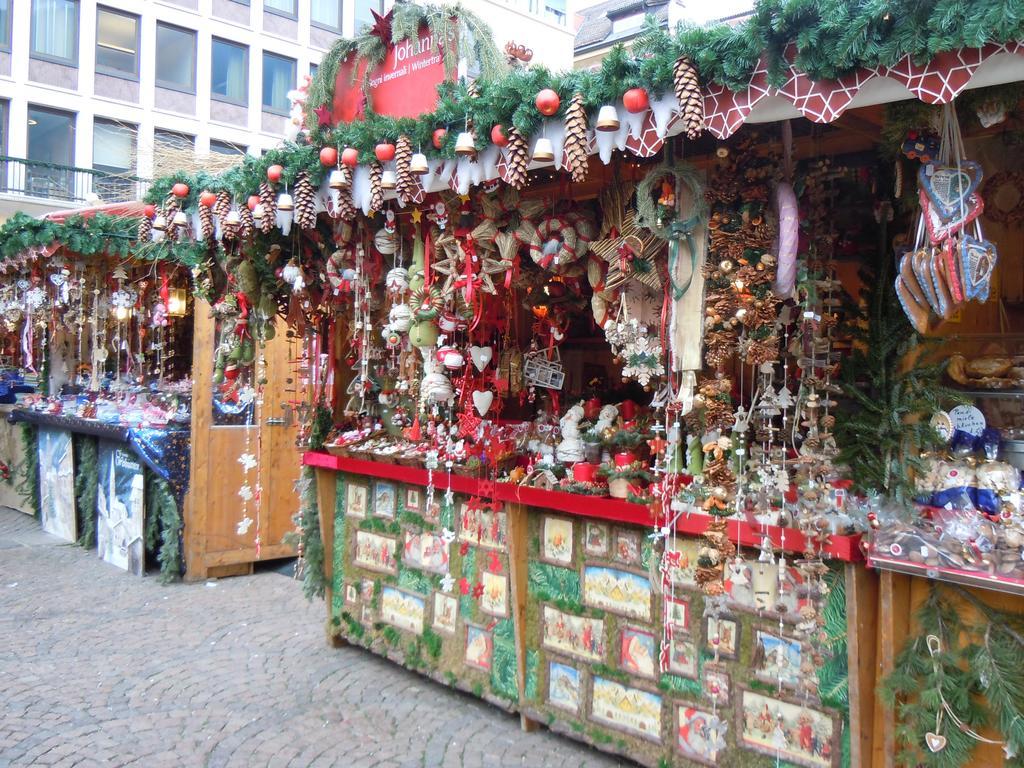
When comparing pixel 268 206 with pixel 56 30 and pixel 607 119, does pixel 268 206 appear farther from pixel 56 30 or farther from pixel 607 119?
pixel 56 30

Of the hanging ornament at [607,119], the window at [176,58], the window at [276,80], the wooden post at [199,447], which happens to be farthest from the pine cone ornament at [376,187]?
the window at [276,80]

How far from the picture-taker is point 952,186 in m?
2.43

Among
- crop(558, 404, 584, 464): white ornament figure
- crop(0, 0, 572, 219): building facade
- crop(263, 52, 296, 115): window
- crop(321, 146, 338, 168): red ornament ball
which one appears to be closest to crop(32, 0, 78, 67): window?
crop(0, 0, 572, 219): building facade

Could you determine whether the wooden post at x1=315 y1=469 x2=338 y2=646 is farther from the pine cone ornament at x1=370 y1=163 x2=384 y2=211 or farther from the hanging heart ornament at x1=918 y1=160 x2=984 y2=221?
the hanging heart ornament at x1=918 y1=160 x2=984 y2=221

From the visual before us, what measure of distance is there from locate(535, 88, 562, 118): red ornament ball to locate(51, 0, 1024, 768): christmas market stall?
0.04 ft

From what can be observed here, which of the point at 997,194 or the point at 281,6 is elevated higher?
the point at 281,6

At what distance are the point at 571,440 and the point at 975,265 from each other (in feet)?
6.83

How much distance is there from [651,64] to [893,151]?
0.92 m

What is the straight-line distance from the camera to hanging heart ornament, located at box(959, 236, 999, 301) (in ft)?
7.64

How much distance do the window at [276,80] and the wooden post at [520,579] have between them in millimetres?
20932

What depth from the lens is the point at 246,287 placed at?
507 cm

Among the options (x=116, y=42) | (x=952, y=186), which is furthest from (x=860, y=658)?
(x=116, y=42)

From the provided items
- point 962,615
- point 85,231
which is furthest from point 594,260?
point 85,231

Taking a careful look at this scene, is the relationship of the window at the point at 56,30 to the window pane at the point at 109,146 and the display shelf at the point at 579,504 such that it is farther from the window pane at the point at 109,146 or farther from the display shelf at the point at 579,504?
the display shelf at the point at 579,504
